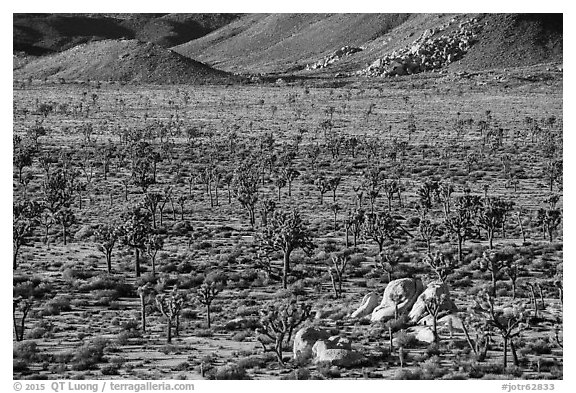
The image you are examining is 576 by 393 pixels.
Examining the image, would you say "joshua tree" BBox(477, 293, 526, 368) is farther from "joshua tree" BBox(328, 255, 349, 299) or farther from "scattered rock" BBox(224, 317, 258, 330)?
"scattered rock" BBox(224, 317, 258, 330)

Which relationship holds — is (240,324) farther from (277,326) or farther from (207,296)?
(277,326)

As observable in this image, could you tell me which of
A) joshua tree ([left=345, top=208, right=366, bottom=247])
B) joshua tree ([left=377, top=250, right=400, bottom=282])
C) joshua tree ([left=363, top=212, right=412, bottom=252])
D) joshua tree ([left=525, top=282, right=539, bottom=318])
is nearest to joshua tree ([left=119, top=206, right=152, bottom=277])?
joshua tree ([left=345, top=208, right=366, bottom=247])

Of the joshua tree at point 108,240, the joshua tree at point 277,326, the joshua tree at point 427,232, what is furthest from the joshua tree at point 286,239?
the joshua tree at point 277,326

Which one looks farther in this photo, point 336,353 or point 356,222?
point 356,222

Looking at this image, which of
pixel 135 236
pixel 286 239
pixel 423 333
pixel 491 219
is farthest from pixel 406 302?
pixel 491 219

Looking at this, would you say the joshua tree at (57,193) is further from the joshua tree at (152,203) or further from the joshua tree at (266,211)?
the joshua tree at (266,211)
